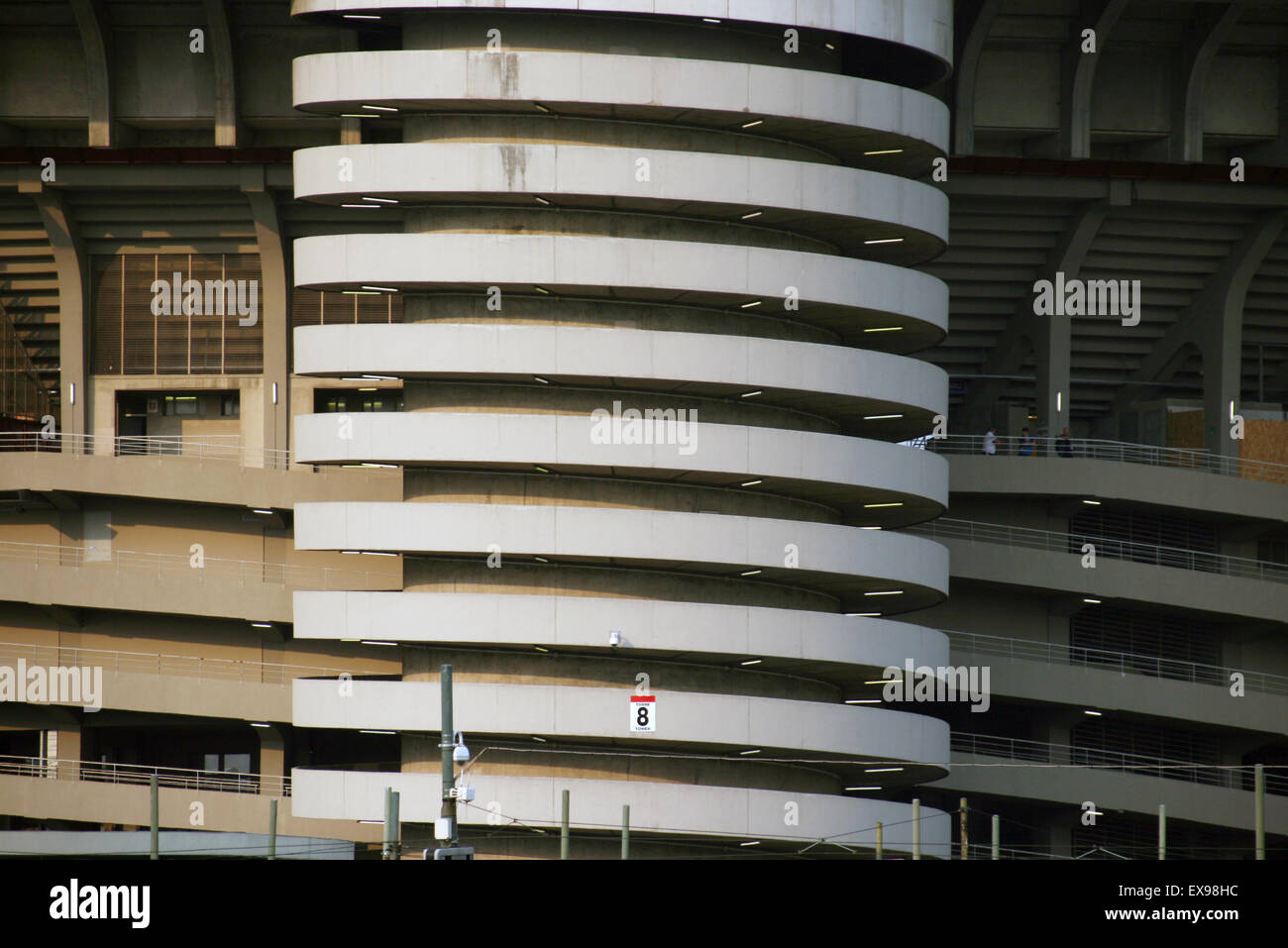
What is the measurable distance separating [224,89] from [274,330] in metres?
5.74

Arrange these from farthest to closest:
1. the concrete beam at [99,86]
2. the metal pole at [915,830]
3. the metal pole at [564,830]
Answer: the concrete beam at [99,86]
the metal pole at [915,830]
the metal pole at [564,830]

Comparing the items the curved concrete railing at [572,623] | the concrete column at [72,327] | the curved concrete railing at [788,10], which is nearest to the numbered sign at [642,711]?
the curved concrete railing at [572,623]

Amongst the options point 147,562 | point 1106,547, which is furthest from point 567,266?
point 1106,547

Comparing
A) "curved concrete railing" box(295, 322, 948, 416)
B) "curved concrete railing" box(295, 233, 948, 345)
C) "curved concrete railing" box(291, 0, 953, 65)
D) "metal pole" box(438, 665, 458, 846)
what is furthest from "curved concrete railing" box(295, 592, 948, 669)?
"curved concrete railing" box(291, 0, 953, 65)

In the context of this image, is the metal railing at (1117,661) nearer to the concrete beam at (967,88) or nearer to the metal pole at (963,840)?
the metal pole at (963,840)

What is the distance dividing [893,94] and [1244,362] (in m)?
19.6

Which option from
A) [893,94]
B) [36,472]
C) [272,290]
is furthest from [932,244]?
[36,472]

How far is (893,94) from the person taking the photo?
45.8 meters

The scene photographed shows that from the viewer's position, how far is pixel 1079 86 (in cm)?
5366

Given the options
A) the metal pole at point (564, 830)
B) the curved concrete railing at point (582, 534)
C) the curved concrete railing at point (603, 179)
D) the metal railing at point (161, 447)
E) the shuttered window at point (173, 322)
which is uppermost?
the curved concrete railing at point (603, 179)

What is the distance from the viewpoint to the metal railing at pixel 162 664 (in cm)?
5069

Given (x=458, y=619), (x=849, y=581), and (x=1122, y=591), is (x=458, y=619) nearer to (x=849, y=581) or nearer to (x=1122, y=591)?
(x=849, y=581)

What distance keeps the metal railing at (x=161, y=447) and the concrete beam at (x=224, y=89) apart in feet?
23.5

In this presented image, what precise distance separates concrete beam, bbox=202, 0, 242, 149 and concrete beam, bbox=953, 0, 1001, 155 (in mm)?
17179
